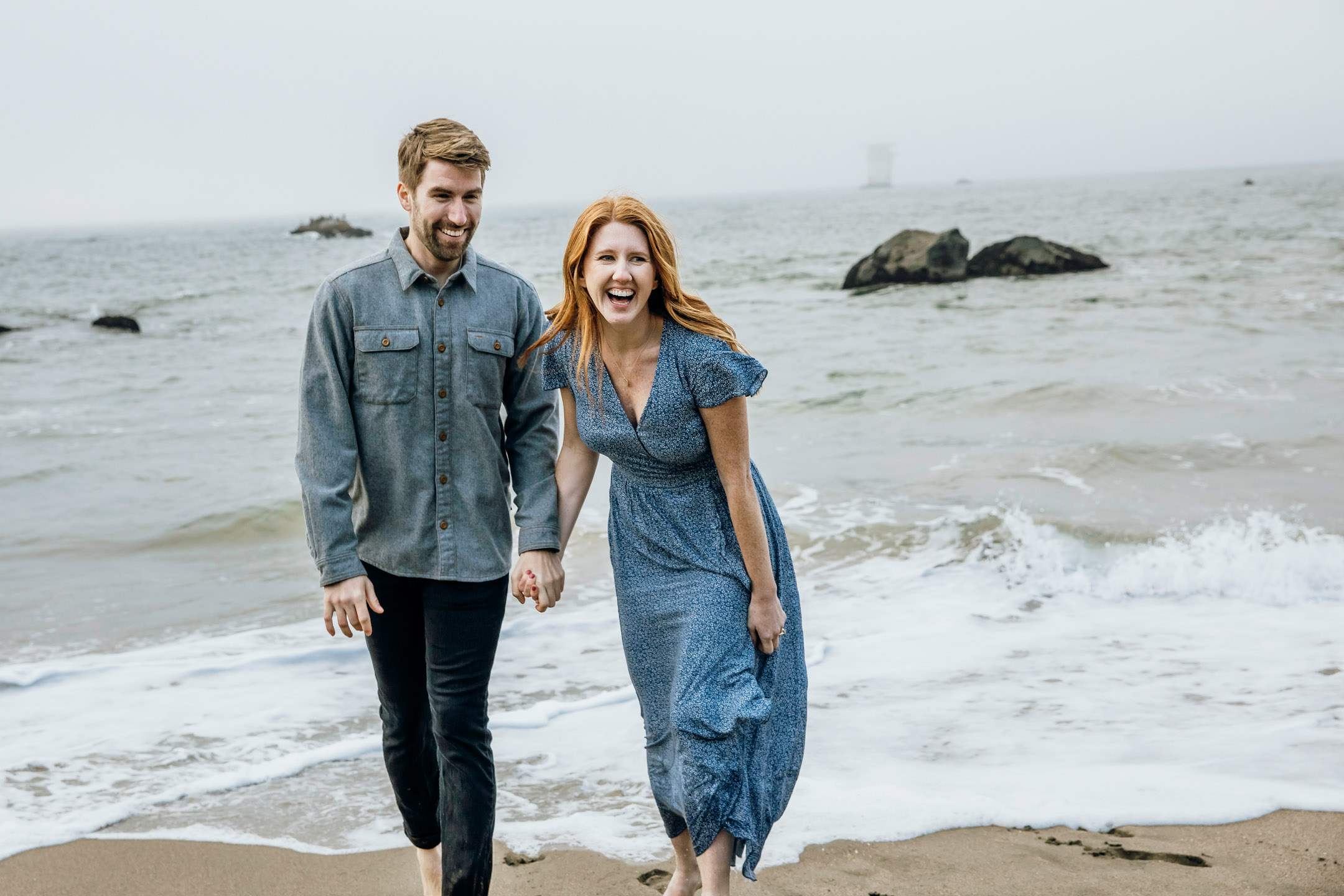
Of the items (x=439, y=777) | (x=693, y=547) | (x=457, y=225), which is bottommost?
(x=439, y=777)

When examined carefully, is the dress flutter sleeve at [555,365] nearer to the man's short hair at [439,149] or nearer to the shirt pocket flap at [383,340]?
the shirt pocket flap at [383,340]

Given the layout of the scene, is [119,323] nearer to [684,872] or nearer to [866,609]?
[866,609]

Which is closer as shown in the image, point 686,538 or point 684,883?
point 686,538

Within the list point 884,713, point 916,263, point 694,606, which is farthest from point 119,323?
point 694,606

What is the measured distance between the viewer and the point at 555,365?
268cm

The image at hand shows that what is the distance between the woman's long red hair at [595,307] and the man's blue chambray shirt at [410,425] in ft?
0.57

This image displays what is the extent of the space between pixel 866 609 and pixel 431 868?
12.3 ft

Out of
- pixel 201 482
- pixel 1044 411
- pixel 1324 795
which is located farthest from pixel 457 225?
pixel 1044 411

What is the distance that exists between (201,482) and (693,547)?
27.8 ft

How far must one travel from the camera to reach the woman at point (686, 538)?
8.05 feet

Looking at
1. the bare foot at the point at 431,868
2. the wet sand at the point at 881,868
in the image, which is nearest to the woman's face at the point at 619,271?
the bare foot at the point at 431,868

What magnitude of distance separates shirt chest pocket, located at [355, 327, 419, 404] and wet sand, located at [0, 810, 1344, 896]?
5.01 ft

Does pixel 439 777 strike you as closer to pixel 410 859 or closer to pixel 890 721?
pixel 410 859

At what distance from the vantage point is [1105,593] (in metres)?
6.21
